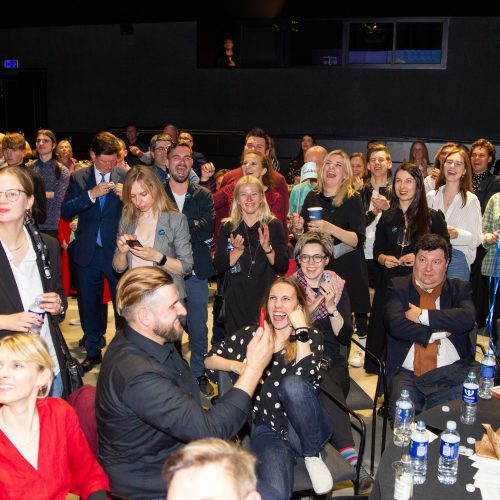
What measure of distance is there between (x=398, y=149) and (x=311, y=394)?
7717 millimetres

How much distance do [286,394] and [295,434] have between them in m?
0.20

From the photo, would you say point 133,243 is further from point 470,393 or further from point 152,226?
point 470,393

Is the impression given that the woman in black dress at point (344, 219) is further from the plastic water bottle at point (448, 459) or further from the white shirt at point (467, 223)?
the plastic water bottle at point (448, 459)

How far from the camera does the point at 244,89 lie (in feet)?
37.7

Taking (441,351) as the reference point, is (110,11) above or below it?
above

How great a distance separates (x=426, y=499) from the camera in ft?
7.60

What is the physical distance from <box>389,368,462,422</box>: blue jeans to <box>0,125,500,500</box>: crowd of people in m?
0.01

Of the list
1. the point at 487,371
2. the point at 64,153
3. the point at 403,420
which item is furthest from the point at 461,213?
the point at 64,153

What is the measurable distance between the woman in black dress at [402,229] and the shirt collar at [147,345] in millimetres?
2328

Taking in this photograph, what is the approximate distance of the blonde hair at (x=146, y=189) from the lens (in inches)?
164

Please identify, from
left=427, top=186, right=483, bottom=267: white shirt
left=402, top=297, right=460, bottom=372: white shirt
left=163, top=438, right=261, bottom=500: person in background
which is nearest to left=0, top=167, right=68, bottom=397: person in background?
left=163, top=438, right=261, bottom=500: person in background

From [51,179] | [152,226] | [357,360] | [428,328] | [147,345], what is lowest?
[357,360]

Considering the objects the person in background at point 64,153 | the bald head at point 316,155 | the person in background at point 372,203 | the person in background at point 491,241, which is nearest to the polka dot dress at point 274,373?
the person in background at point 372,203

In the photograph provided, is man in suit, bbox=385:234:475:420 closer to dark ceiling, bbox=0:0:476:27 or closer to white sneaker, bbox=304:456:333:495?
white sneaker, bbox=304:456:333:495
